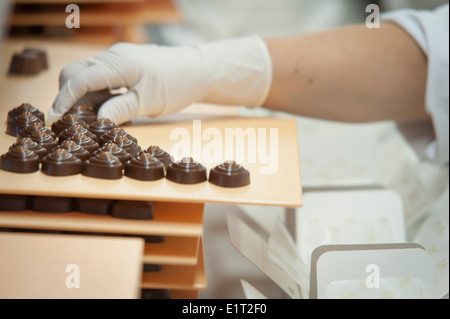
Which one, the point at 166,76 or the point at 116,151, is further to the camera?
the point at 166,76

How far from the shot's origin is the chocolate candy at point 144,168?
0.67m

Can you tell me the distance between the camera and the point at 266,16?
6.73ft

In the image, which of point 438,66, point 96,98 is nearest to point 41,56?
point 96,98

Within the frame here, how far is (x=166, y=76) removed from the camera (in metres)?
0.96

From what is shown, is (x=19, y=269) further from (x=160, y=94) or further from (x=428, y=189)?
(x=428, y=189)

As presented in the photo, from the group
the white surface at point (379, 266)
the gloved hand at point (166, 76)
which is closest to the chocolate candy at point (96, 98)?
the gloved hand at point (166, 76)

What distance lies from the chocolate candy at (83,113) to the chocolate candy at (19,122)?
0.07 metres

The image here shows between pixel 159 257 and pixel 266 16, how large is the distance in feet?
5.11

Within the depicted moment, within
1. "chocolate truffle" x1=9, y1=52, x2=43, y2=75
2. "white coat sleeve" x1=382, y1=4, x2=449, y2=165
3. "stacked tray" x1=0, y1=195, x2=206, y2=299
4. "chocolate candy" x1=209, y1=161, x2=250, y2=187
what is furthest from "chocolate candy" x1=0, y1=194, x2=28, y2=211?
"white coat sleeve" x1=382, y1=4, x2=449, y2=165

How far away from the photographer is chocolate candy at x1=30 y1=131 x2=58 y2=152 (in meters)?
0.73

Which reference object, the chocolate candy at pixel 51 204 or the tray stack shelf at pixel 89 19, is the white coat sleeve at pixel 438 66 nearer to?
the chocolate candy at pixel 51 204

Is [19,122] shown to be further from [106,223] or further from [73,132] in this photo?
[106,223]

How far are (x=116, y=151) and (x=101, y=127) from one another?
108 millimetres

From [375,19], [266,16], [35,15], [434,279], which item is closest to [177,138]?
[434,279]
